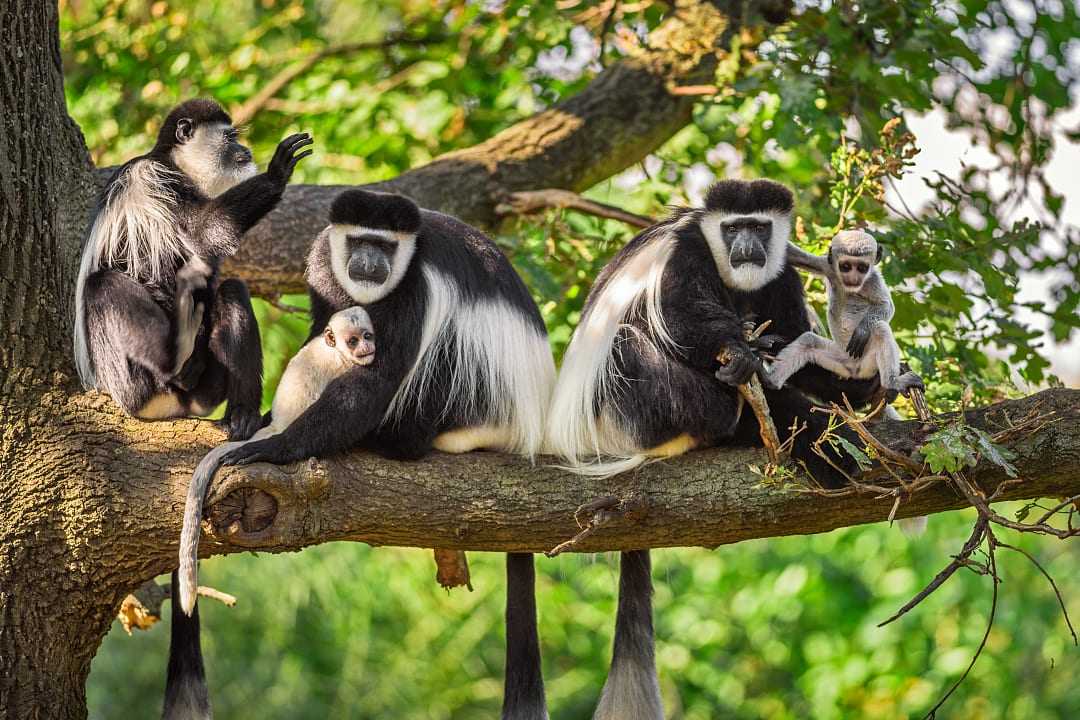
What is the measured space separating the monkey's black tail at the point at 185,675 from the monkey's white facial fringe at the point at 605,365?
37.2 inches

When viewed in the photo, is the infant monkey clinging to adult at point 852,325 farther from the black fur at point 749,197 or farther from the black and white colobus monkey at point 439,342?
the black and white colobus monkey at point 439,342

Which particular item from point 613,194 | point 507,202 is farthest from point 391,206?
point 613,194

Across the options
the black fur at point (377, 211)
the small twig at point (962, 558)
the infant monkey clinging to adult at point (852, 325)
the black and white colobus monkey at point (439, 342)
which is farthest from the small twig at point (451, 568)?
the small twig at point (962, 558)

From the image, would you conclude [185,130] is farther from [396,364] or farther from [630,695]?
[630,695]

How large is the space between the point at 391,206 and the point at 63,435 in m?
0.91

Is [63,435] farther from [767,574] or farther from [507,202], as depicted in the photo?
[767,574]

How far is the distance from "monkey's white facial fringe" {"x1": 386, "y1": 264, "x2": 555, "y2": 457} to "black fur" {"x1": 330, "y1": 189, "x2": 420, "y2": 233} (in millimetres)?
125

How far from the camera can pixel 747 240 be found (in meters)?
2.82

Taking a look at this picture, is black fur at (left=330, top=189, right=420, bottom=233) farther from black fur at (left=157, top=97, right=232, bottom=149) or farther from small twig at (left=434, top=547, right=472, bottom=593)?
small twig at (left=434, top=547, right=472, bottom=593)

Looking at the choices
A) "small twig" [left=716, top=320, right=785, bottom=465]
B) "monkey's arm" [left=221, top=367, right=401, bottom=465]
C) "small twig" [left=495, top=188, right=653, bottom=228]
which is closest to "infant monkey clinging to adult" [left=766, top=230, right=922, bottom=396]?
"small twig" [left=716, top=320, right=785, bottom=465]

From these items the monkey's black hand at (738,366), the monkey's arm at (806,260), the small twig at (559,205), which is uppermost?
the small twig at (559,205)

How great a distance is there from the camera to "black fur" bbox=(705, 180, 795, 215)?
2906 millimetres

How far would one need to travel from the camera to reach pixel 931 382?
315 centimetres

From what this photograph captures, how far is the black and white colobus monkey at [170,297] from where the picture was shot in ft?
9.58
